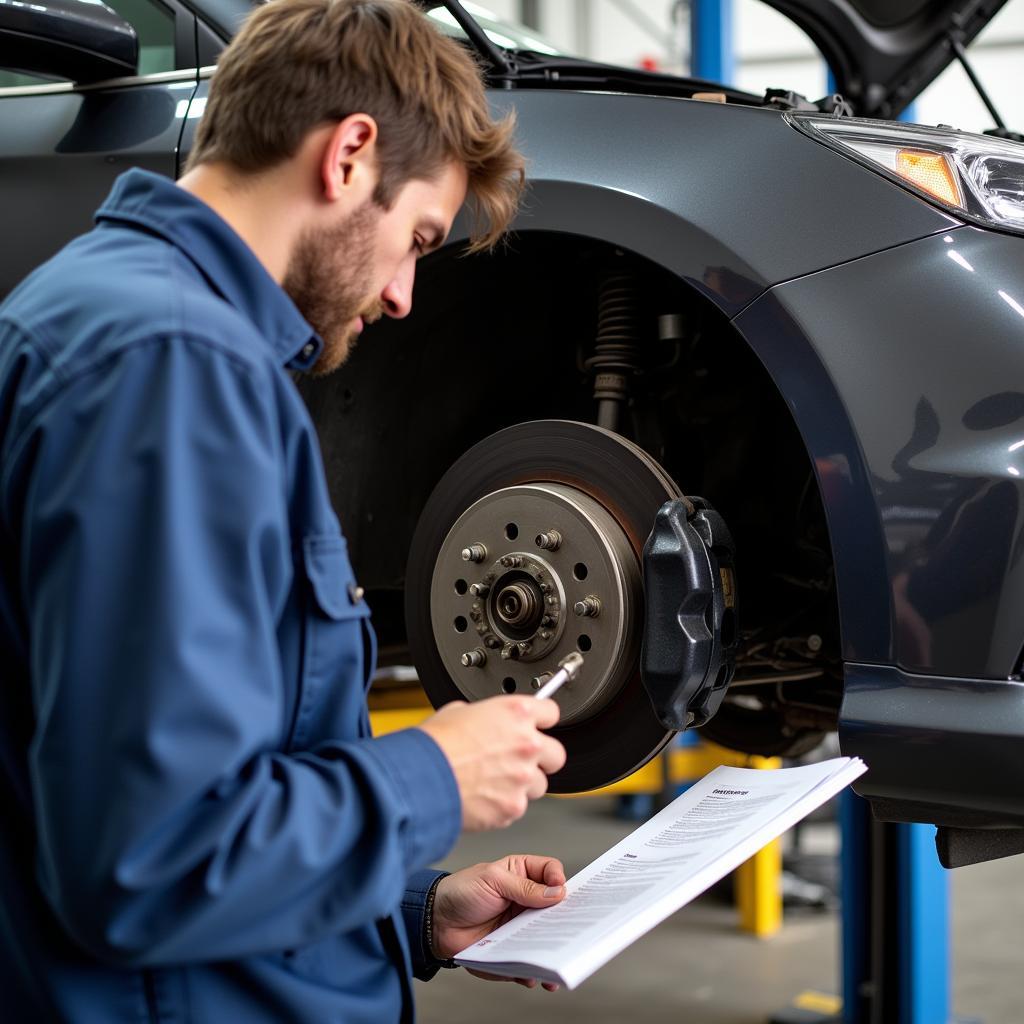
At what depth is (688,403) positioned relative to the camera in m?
1.48

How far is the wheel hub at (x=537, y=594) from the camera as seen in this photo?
1.19 m

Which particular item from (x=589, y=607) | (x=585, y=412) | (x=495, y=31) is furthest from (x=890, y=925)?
(x=495, y=31)

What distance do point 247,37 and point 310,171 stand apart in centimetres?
15

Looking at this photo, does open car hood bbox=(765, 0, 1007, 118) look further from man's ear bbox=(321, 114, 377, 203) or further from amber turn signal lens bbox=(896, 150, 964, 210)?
man's ear bbox=(321, 114, 377, 203)

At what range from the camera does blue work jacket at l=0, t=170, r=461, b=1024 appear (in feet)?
1.85

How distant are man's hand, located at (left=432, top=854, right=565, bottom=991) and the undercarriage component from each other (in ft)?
0.70

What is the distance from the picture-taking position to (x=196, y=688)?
1.85 feet

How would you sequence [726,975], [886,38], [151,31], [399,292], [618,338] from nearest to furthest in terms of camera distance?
[399,292] < [618,338] < [151,31] < [886,38] < [726,975]

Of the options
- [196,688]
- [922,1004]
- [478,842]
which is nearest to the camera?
[196,688]

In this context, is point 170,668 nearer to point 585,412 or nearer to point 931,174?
point 931,174

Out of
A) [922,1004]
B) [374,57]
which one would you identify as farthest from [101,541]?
[922,1004]

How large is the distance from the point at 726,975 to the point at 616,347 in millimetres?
1927

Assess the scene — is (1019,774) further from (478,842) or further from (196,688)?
(478,842)

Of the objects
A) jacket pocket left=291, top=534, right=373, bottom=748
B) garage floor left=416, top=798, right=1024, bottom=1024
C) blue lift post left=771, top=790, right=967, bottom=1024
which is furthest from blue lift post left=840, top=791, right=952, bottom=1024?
jacket pocket left=291, top=534, right=373, bottom=748
